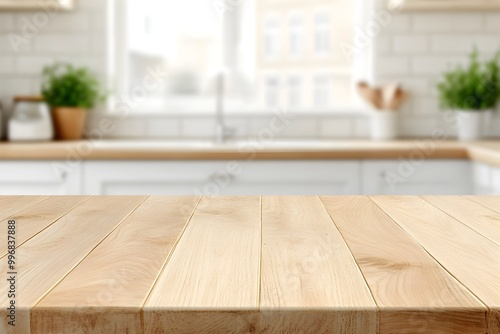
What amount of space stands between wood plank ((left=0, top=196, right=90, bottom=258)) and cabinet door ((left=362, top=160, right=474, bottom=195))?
1.58 meters

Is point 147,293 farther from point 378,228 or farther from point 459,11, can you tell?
point 459,11

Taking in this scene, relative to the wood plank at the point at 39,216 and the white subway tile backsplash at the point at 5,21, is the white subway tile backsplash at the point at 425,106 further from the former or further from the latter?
the wood plank at the point at 39,216

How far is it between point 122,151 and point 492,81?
177 cm

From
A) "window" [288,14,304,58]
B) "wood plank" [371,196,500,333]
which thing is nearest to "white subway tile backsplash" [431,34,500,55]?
"window" [288,14,304,58]

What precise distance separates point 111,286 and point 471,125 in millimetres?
2818

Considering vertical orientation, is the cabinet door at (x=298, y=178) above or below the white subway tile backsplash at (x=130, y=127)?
below

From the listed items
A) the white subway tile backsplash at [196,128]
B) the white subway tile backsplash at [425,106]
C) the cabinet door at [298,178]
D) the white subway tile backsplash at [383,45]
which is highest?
the white subway tile backsplash at [383,45]

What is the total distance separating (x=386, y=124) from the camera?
3.47 meters

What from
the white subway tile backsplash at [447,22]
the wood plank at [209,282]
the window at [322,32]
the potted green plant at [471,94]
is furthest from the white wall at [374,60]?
the wood plank at [209,282]

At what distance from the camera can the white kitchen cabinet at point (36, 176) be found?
9.52ft

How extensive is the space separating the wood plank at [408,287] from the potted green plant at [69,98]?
2.46m

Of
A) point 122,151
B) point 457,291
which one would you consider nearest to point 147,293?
point 457,291

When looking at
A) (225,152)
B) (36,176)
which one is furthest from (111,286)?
(36,176)

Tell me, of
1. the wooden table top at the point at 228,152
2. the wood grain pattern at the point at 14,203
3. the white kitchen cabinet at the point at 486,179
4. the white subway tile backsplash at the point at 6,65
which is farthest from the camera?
the white subway tile backsplash at the point at 6,65
